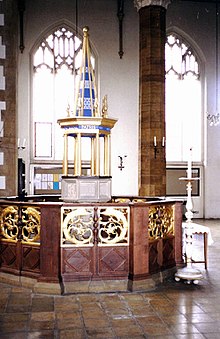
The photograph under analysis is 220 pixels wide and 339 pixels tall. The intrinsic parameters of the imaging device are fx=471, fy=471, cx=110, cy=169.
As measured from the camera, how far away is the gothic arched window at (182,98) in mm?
Answer: 15039

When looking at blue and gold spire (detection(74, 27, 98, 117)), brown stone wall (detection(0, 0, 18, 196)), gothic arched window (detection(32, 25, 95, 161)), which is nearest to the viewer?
blue and gold spire (detection(74, 27, 98, 117))

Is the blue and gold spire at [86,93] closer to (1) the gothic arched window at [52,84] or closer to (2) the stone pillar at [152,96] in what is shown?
(2) the stone pillar at [152,96]

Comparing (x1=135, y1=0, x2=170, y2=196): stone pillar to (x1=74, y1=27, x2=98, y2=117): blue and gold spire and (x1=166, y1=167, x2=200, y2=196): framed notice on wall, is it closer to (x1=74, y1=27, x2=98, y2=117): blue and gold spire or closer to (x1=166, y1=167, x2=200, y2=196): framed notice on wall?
(x1=166, y1=167, x2=200, y2=196): framed notice on wall

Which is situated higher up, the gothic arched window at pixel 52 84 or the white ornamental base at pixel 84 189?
the gothic arched window at pixel 52 84

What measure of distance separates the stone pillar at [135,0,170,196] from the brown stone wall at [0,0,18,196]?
12.8ft

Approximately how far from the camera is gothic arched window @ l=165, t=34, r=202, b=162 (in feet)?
49.3

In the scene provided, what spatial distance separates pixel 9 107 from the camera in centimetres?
897

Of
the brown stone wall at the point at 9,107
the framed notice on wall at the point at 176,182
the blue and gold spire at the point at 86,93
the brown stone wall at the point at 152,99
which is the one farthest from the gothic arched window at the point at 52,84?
the blue and gold spire at the point at 86,93

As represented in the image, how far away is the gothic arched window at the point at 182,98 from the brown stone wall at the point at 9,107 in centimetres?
705

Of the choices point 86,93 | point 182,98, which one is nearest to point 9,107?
point 86,93

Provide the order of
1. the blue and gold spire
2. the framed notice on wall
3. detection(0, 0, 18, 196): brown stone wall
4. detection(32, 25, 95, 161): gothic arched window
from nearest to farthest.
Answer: the blue and gold spire < detection(0, 0, 18, 196): brown stone wall < detection(32, 25, 95, 161): gothic arched window < the framed notice on wall

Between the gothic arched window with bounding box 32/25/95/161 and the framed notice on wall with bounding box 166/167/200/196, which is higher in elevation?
the gothic arched window with bounding box 32/25/95/161

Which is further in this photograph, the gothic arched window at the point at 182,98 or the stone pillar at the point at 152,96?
the gothic arched window at the point at 182,98

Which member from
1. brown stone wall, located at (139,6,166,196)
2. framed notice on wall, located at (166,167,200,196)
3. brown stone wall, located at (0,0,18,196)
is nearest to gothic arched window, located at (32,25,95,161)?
brown stone wall, located at (139,6,166,196)
